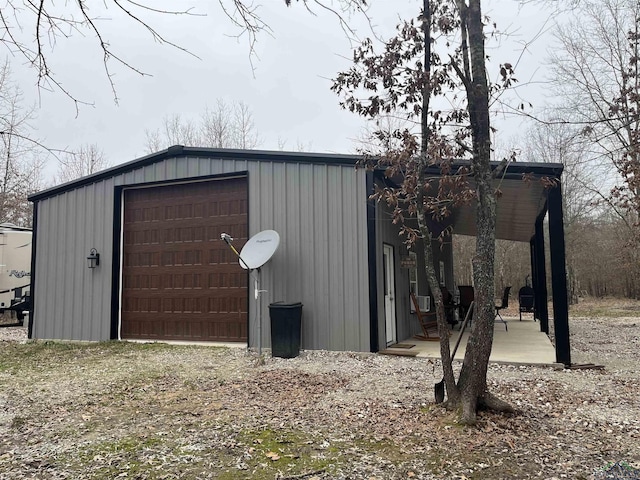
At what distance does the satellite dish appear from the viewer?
6746 millimetres

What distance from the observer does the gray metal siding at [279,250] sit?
7.01m

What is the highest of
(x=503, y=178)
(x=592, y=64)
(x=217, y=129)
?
(x=217, y=129)

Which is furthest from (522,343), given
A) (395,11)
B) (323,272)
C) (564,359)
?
(395,11)

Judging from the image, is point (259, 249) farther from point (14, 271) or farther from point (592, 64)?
point (592, 64)

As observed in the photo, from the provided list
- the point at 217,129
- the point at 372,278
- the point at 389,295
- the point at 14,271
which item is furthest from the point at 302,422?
the point at 217,129

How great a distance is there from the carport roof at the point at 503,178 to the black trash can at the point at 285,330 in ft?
7.62

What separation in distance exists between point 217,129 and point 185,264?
15.8m

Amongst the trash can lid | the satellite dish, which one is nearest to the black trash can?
the trash can lid

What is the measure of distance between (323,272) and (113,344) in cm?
400

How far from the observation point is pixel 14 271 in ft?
42.7

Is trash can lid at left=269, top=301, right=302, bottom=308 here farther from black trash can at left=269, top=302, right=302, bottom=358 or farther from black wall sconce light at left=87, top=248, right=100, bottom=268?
black wall sconce light at left=87, top=248, right=100, bottom=268

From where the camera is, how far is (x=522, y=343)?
7.97 m

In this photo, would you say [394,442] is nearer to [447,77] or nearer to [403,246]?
[447,77]

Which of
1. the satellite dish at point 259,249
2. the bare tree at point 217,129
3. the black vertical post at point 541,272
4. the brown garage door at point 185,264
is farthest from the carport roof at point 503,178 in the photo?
the bare tree at point 217,129
